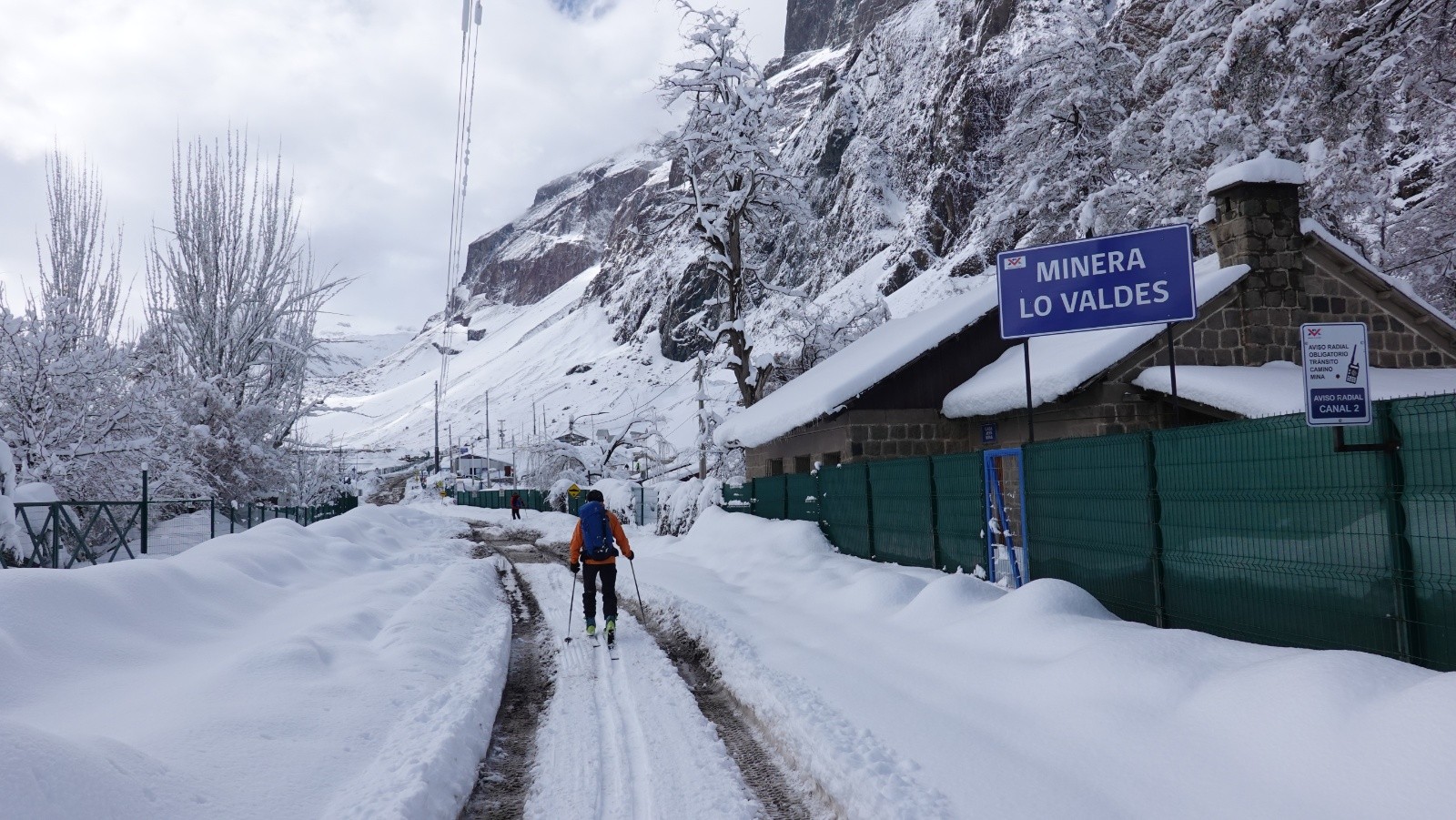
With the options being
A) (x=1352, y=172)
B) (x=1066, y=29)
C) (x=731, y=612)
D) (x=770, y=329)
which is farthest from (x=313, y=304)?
(x=1352, y=172)

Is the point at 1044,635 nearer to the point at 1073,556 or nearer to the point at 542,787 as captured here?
the point at 1073,556

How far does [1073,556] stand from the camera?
31.0ft

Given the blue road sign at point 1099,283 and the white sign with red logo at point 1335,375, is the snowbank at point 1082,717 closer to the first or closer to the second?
the white sign with red logo at point 1335,375

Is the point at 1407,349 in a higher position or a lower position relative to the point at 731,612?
higher

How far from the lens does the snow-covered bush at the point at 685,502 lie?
2423 cm

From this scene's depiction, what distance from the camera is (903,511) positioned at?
13.7 metres

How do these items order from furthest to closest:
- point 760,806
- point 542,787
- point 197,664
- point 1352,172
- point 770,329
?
point 770,329 < point 1352,172 < point 197,664 < point 542,787 < point 760,806

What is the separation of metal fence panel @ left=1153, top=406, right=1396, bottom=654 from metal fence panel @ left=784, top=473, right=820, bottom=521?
990 centimetres

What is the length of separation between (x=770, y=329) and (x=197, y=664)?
981 inches

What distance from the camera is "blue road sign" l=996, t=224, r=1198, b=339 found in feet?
35.5

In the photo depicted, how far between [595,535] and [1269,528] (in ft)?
23.5

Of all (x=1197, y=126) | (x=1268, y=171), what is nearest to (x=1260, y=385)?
(x=1268, y=171)

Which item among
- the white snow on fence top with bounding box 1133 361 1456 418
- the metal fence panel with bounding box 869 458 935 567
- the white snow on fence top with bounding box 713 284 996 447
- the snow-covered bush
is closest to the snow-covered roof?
the white snow on fence top with bounding box 1133 361 1456 418

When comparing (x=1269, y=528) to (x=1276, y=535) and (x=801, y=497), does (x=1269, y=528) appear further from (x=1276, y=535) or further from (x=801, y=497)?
(x=801, y=497)
